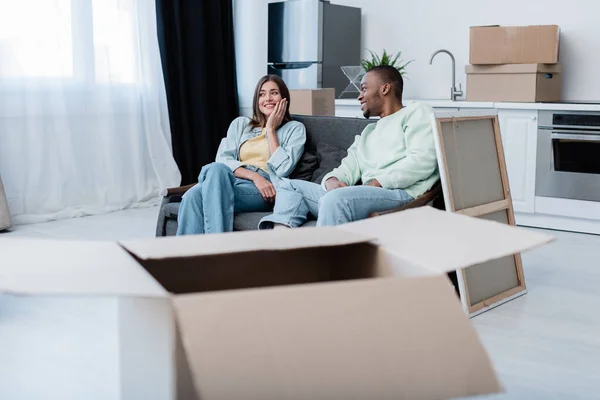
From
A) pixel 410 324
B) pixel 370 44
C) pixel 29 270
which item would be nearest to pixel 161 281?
pixel 29 270

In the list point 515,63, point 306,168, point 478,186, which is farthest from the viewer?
point 515,63

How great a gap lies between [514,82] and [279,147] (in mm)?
1956

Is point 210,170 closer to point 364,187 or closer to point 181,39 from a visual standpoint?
point 364,187

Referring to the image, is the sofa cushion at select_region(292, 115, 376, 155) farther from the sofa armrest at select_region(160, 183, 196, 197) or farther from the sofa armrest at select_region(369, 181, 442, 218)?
the sofa armrest at select_region(160, 183, 196, 197)

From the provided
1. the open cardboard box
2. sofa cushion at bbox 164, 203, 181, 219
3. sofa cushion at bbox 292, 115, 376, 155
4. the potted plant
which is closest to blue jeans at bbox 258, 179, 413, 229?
sofa cushion at bbox 292, 115, 376, 155

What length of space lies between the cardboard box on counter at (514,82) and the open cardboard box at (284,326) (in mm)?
4071

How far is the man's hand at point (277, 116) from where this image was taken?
3.73m

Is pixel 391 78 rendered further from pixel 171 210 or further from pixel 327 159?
pixel 171 210

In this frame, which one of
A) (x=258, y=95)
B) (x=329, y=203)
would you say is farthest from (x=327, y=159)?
(x=329, y=203)

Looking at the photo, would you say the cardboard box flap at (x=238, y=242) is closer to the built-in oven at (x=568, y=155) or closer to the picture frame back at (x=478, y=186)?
the picture frame back at (x=478, y=186)

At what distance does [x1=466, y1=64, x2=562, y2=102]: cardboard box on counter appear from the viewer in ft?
15.6

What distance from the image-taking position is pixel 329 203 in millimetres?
2971

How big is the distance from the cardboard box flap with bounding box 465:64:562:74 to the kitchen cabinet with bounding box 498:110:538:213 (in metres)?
0.26

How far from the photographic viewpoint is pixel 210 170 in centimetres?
350
